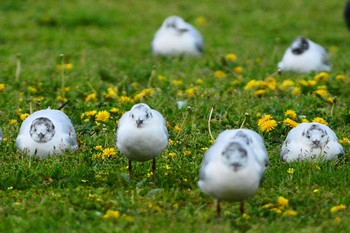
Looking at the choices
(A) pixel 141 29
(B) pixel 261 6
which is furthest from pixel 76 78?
(B) pixel 261 6

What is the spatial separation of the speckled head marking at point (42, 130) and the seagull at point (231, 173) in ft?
5.73

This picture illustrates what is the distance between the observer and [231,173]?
476cm

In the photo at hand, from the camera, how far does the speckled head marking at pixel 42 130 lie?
20.5ft

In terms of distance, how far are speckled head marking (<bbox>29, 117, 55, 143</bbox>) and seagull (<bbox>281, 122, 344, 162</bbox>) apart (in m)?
1.77

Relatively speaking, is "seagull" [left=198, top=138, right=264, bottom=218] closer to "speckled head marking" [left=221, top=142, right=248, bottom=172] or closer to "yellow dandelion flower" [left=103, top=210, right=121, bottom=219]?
"speckled head marking" [left=221, top=142, right=248, bottom=172]

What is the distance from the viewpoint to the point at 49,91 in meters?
8.35

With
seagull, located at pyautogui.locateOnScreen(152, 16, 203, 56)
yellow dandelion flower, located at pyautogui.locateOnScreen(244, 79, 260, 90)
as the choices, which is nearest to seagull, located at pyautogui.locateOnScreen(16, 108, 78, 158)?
yellow dandelion flower, located at pyautogui.locateOnScreen(244, 79, 260, 90)

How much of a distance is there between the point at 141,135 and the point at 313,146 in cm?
135

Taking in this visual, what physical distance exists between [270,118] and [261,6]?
6.52 meters

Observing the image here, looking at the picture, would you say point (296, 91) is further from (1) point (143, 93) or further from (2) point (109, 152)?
(2) point (109, 152)

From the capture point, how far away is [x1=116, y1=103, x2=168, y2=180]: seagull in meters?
5.58

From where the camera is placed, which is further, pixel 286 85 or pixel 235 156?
pixel 286 85

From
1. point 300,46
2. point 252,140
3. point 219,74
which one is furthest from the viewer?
point 300,46

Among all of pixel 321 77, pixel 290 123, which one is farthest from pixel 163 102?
pixel 321 77
